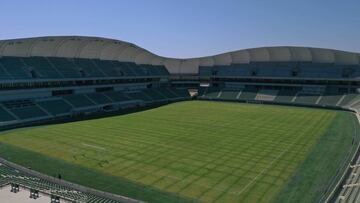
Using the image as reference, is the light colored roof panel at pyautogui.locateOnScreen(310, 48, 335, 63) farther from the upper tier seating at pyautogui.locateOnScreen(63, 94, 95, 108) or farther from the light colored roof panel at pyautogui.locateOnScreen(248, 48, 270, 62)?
the upper tier seating at pyautogui.locateOnScreen(63, 94, 95, 108)

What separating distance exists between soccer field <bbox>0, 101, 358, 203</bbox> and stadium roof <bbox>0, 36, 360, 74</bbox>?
32586 mm

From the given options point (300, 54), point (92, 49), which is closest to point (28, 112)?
point (92, 49)

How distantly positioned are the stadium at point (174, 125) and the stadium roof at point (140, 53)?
318 mm

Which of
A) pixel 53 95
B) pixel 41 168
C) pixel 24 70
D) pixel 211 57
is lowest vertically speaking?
pixel 41 168

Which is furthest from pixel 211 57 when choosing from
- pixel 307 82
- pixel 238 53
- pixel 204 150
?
pixel 204 150

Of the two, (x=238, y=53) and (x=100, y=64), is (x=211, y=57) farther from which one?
(x=100, y=64)

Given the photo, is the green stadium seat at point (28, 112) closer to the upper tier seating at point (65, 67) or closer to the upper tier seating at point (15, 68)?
the upper tier seating at point (15, 68)

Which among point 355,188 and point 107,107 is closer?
point 355,188

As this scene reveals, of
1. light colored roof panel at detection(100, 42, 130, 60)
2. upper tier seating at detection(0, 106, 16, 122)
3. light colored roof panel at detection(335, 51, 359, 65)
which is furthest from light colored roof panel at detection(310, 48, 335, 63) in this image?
upper tier seating at detection(0, 106, 16, 122)

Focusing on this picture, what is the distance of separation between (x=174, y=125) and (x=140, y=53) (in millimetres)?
54554

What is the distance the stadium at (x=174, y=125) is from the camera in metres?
26.4

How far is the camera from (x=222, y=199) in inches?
949

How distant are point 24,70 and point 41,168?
127ft

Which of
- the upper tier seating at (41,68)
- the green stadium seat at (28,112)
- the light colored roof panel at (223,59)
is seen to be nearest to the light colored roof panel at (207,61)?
the light colored roof panel at (223,59)
